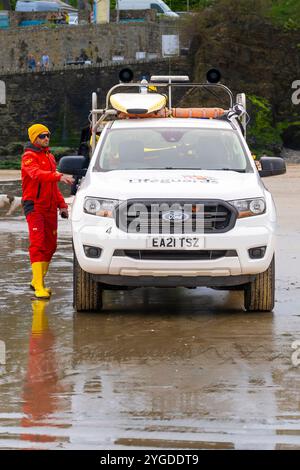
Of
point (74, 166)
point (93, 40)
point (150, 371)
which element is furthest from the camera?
point (93, 40)

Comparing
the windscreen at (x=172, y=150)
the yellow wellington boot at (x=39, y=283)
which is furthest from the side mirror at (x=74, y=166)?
the yellow wellington boot at (x=39, y=283)

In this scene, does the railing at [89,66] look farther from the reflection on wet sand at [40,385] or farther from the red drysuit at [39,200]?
the reflection on wet sand at [40,385]

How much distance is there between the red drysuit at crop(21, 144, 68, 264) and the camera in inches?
500

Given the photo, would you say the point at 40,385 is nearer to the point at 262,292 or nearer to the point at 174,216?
the point at 174,216

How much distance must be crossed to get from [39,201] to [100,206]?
4.51 feet

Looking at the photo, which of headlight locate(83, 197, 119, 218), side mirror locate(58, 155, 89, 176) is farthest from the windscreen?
headlight locate(83, 197, 119, 218)

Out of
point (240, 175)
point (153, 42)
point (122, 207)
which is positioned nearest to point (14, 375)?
point (122, 207)

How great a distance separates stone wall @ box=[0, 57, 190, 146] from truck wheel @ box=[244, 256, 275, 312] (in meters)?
59.5

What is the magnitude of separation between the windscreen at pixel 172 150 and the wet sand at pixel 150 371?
1.25 m

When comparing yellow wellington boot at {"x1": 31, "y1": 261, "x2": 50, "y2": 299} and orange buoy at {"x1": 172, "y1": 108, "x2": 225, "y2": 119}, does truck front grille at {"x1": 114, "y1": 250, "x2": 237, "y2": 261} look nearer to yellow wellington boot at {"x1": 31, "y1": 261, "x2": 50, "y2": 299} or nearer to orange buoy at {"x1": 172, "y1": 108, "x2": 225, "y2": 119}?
yellow wellington boot at {"x1": 31, "y1": 261, "x2": 50, "y2": 299}

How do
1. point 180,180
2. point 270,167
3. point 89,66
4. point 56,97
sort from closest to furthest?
point 180,180 → point 270,167 → point 89,66 → point 56,97

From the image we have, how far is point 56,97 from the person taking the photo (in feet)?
246

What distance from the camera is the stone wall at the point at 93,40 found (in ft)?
250

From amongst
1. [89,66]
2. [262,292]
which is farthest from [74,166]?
[89,66]
